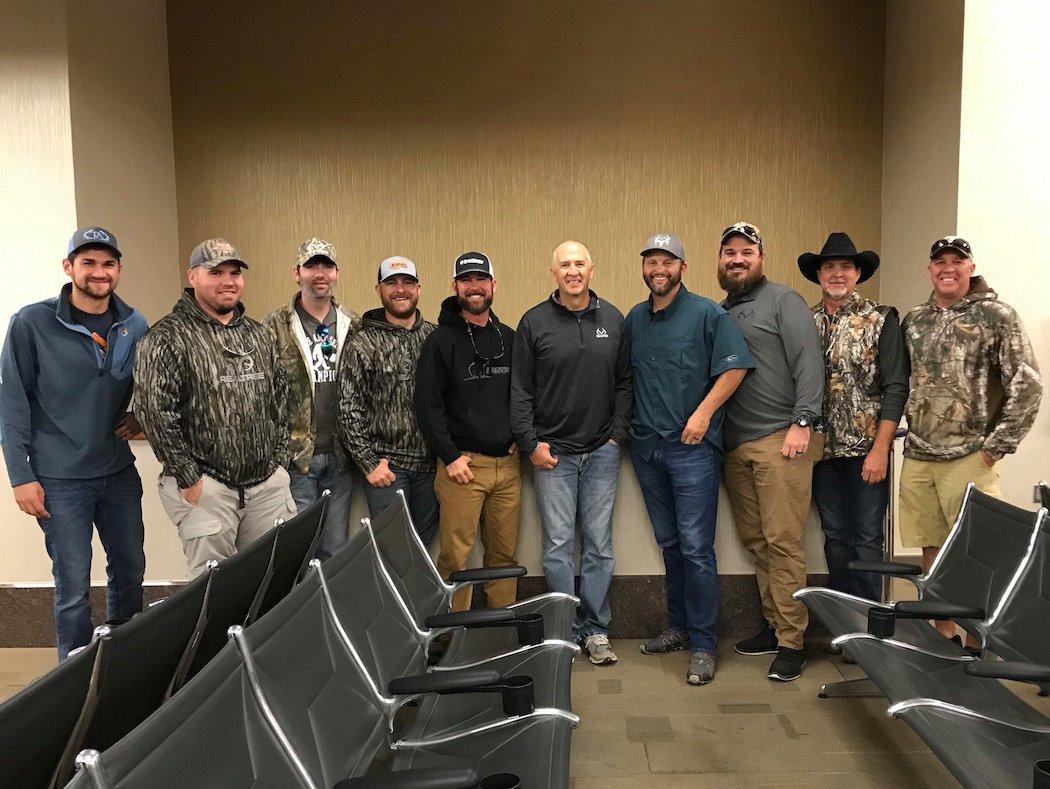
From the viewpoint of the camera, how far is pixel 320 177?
5.75 m

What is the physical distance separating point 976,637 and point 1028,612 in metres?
0.24

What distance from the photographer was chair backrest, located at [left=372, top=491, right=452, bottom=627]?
239 centimetres

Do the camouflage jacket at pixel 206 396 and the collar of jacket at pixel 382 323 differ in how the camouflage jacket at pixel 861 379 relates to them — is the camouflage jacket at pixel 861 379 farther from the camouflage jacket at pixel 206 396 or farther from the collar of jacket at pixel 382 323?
the camouflage jacket at pixel 206 396

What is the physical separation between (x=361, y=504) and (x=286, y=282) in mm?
2978

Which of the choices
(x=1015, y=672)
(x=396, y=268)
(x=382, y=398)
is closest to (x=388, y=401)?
(x=382, y=398)

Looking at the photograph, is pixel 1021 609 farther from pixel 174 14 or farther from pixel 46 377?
pixel 174 14

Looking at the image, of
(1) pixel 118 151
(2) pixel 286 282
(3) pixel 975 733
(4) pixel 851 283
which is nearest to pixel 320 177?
(2) pixel 286 282

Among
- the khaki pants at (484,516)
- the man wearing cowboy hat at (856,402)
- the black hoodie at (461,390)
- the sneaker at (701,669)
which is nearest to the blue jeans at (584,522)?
the khaki pants at (484,516)

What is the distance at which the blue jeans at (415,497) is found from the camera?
3.18 m

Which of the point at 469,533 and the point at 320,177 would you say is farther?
the point at 320,177

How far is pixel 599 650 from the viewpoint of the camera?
3.18 metres

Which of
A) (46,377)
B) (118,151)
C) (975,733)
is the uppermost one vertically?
(118,151)

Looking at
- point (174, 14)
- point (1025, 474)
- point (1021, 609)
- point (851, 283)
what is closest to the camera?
point (1021, 609)

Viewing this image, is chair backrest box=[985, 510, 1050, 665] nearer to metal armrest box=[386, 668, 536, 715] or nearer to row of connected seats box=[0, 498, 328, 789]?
metal armrest box=[386, 668, 536, 715]
